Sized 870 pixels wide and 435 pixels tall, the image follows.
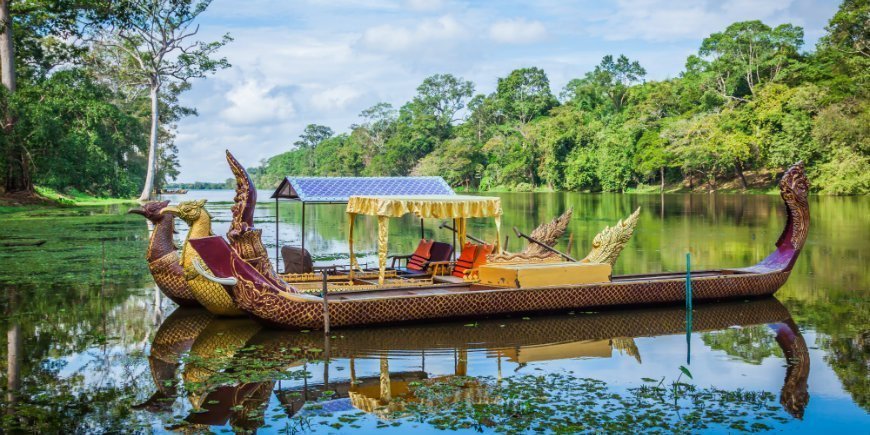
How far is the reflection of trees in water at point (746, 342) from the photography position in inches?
428

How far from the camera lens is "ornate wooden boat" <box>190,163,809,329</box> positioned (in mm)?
11789

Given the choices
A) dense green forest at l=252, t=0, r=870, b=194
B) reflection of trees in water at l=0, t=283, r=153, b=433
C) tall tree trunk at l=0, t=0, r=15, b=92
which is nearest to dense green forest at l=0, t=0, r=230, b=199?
tall tree trunk at l=0, t=0, r=15, b=92

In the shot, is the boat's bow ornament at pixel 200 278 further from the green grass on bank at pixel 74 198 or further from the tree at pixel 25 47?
the green grass on bank at pixel 74 198

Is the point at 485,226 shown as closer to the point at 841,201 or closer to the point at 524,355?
the point at 841,201

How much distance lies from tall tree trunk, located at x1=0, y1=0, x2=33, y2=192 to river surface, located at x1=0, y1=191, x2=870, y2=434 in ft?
68.0

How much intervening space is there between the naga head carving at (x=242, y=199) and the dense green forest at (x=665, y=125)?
4274 centimetres

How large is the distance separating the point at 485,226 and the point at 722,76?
3677 cm

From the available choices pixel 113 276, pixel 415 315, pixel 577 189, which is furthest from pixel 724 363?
pixel 577 189

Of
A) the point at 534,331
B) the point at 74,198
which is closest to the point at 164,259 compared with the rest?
the point at 534,331

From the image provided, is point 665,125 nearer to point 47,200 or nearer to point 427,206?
point 47,200

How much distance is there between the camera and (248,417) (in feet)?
26.7

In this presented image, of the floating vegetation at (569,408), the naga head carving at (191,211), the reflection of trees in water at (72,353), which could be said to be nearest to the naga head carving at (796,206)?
the floating vegetation at (569,408)

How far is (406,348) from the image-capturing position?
37.0 ft

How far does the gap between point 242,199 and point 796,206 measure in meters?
9.69
